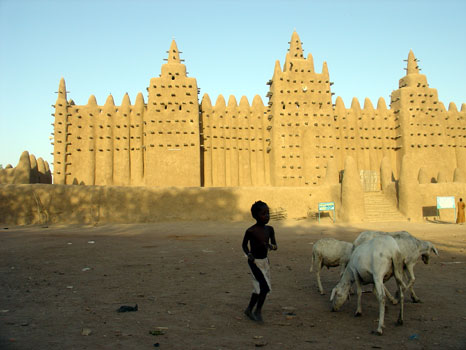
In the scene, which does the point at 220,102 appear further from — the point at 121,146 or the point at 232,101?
the point at 121,146

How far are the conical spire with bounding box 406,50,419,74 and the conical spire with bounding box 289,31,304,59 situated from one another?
9.72 meters

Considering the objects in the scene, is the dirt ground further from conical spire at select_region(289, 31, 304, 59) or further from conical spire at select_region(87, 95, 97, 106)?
conical spire at select_region(289, 31, 304, 59)

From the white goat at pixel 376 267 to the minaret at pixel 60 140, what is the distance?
2798 centimetres

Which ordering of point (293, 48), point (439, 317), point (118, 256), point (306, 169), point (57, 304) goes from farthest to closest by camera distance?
point (293, 48)
point (306, 169)
point (118, 256)
point (57, 304)
point (439, 317)

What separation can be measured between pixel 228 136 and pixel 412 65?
17.5 meters

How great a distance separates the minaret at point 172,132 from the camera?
28.3m

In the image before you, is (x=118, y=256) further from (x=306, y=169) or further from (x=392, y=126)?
(x=392, y=126)

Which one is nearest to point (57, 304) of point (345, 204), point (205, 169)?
point (345, 204)

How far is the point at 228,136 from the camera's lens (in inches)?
1215

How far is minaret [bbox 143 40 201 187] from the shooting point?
28.3m

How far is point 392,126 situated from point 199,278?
30.5m

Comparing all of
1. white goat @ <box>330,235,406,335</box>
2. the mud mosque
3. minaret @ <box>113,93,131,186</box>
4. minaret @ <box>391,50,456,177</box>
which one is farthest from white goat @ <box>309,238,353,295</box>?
minaret @ <box>391,50,456,177</box>

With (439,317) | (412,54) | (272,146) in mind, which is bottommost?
(439,317)

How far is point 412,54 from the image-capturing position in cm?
3372
